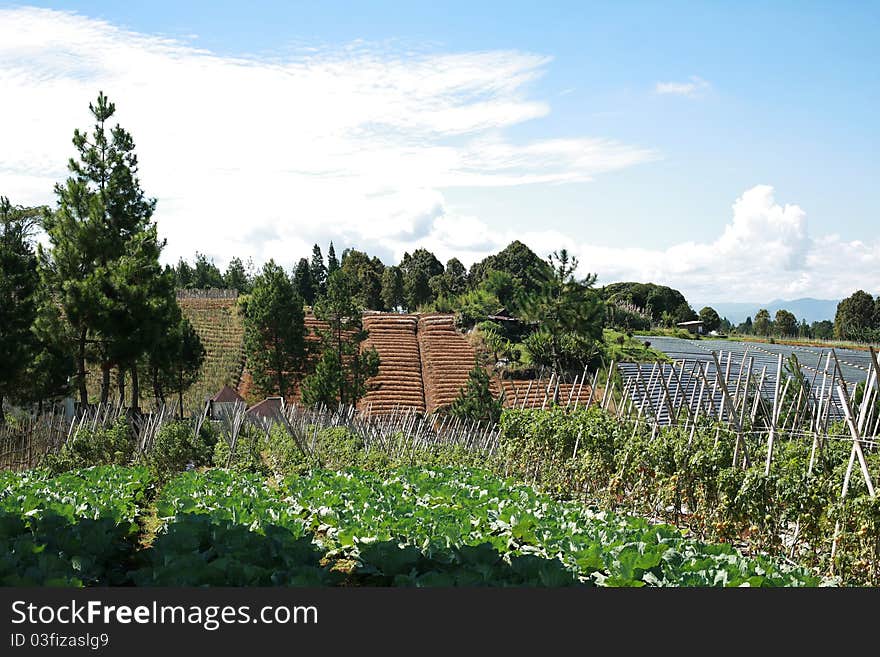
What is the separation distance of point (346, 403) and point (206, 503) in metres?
20.5

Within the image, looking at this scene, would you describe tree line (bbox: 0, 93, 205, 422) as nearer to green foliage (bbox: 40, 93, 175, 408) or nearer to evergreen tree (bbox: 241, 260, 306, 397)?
green foliage (bbox: 40, 93, 175, 408)

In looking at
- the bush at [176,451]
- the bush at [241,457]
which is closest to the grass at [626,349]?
the bush at [241,457]

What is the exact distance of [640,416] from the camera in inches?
466

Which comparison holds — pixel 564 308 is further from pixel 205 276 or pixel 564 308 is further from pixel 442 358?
pixel 205 276

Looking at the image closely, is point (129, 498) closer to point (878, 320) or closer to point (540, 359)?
point (540, 359)

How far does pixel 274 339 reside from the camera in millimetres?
31828

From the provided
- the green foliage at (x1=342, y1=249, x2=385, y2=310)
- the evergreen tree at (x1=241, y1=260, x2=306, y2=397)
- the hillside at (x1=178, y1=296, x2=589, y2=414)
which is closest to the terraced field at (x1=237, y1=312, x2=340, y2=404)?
the hillside at (x1=178, y1=296, x2=589, y2=414)

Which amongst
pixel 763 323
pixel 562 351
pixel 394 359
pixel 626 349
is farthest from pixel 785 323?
pixel 394 359

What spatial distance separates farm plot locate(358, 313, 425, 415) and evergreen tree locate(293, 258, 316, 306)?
48.3 feet

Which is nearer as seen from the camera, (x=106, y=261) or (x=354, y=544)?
(x=354, y=544)

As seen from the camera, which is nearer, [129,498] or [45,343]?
[129,498]

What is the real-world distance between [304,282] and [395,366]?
22453 mm

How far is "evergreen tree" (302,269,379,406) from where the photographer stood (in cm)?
2898

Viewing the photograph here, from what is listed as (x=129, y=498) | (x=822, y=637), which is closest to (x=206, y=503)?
(x=129, y=498)
